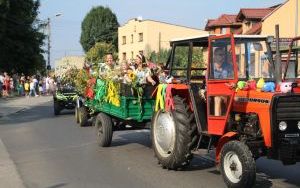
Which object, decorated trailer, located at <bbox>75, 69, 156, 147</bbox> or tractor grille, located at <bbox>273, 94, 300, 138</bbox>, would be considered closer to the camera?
tractor grille, located at <bbox>273, 94, 300, 138</bbox>

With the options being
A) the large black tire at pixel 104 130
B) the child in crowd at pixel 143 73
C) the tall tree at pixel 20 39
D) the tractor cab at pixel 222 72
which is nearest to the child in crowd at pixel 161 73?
the child in crowd at pixel 143 73

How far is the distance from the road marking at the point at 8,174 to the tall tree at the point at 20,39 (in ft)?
100

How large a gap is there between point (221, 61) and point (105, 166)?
3171mm

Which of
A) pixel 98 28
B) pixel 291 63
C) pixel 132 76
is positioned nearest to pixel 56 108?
pixel 132 76

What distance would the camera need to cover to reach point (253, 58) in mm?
8961

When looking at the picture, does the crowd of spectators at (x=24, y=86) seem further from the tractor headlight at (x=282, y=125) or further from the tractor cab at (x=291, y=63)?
Result: the tractor headlight at (x=282, y=125)

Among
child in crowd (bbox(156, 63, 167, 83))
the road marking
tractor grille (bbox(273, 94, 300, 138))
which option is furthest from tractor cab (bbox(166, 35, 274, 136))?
the road marking

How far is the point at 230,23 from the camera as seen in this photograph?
163 feet

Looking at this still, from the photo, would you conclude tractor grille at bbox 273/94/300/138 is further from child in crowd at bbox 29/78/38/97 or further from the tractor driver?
child in crowd at bbox 29/78/38/97

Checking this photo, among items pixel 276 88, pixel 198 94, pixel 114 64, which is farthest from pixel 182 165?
pixel 114 64

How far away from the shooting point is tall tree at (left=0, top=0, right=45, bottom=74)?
4284 cm

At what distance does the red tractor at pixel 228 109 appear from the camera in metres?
7.82

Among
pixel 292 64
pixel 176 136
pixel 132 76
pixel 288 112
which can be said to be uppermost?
pixel 292 64

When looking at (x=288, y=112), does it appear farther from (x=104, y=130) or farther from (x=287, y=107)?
(x=104, y=130)
